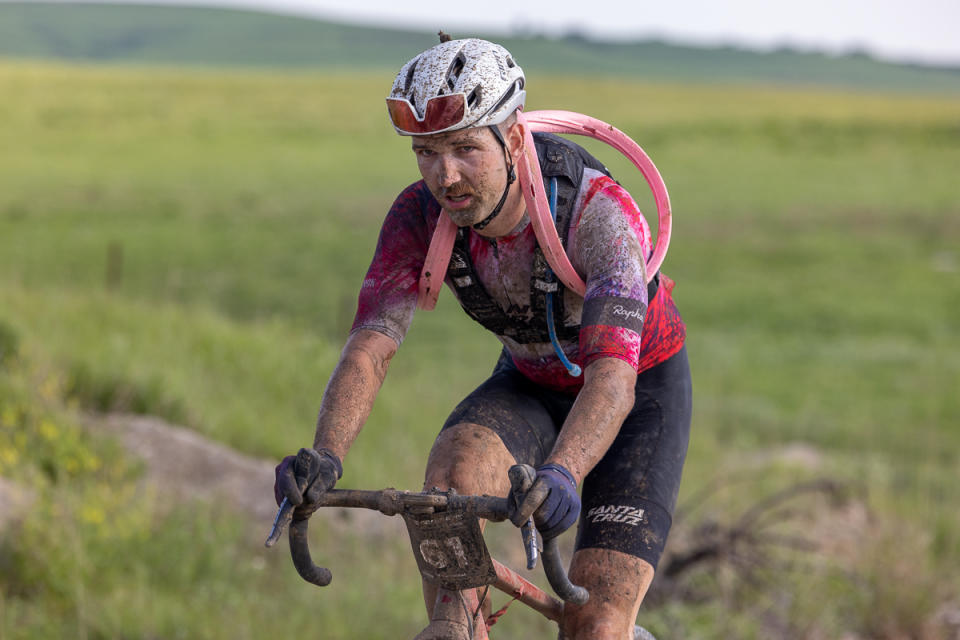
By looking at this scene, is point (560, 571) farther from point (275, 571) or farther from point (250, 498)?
point (250, 498)

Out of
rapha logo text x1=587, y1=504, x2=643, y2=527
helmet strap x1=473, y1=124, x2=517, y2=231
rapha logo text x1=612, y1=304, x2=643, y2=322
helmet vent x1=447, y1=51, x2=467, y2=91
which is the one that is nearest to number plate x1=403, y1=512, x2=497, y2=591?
rapha logo text x1=587, y1=504, x2=643, y2=527

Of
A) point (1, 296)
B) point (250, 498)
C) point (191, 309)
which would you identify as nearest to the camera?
point (250, 498)

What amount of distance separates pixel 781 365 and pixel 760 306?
5143 millimetres

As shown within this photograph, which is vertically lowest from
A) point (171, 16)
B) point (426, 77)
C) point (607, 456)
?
point (171, 16)

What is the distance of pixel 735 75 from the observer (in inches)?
5571

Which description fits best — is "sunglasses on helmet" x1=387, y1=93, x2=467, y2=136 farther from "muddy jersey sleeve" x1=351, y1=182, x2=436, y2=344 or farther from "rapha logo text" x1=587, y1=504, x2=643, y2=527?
"rapha logo text" x1=587, y1=504, x2=643, y2=527

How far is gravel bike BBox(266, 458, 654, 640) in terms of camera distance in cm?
333

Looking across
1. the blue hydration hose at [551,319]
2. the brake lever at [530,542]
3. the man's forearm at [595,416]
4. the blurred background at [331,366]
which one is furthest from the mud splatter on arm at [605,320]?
the blurred background at [331,366]

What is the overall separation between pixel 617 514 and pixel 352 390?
1043mm

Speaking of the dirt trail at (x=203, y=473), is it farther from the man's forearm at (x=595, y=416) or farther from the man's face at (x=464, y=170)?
the man's forearm at (x=595, y=416)

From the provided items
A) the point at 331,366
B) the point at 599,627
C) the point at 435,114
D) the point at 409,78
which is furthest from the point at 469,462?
the point at 331,366

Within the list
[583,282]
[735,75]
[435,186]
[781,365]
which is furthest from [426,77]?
[735,75]

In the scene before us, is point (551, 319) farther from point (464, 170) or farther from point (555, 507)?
point (555, 507)

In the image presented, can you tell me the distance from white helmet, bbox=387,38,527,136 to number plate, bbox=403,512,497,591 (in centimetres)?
121
